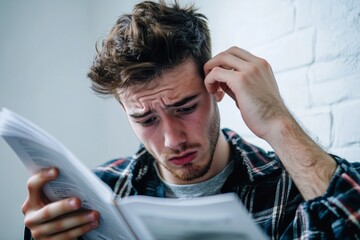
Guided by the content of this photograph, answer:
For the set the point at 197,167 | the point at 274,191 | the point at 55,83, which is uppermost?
the point at 55,83

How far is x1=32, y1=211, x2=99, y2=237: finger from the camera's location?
1.95 feet

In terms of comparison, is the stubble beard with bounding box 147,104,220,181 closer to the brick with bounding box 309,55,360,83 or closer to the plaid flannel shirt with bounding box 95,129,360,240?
the plaid flannel shirt with bounding box 95,129,360,240

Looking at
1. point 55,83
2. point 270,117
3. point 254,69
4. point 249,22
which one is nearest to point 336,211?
point 270,117

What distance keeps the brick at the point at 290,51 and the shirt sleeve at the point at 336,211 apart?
14.4 inches

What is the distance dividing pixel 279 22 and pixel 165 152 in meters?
0.49

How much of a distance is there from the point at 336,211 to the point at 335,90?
1.18 ft

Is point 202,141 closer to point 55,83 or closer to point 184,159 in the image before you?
point 184,159

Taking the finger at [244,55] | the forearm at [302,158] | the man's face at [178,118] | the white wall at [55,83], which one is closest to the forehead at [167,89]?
the man's face at [178,118]

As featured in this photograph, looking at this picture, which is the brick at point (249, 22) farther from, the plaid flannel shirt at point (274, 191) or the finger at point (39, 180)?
the finger at point (39, 180)

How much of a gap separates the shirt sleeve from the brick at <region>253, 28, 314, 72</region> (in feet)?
1.20

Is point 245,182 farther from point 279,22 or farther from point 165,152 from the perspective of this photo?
point 279,22

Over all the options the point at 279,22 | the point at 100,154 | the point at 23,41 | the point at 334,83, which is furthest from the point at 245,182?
the point at 23,41

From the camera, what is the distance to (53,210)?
606 millimetres

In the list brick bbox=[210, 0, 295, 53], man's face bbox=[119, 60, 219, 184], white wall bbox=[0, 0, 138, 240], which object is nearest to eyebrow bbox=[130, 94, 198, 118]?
man's face bbox=[119, 60, 219, 184]
